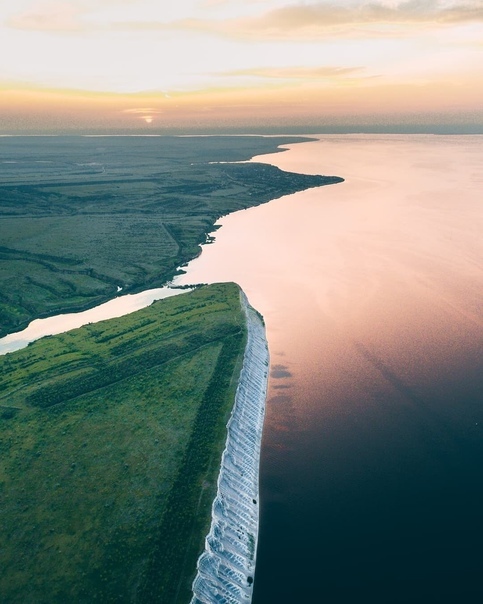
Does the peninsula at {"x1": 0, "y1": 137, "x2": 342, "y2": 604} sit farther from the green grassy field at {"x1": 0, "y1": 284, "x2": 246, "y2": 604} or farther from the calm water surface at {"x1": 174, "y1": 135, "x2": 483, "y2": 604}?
the calm water surface at {"x1": 174, "y1": 135, "x2": 483, "y2": 604}

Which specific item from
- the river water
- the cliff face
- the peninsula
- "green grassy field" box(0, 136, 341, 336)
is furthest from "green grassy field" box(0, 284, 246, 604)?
"green grassy field" box(0, 136, 341, 336)

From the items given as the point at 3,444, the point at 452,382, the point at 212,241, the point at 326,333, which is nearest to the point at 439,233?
the point at 212,241

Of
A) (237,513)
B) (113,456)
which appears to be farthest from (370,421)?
(113,456)

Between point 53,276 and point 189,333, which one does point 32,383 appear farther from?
point 53,276

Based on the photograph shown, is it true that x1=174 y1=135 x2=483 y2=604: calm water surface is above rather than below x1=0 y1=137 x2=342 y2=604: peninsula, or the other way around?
below

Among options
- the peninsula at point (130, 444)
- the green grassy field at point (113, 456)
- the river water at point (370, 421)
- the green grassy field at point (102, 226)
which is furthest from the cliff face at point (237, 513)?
the green grassy field at point (102, 226)

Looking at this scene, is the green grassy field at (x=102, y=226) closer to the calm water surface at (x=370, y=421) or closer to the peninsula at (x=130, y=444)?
the peninsula at (x=130, y=444)
